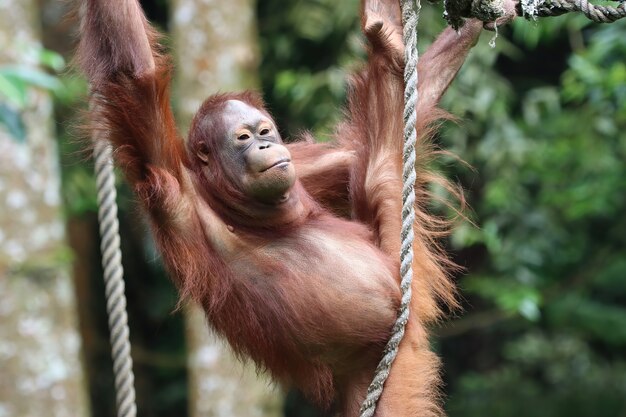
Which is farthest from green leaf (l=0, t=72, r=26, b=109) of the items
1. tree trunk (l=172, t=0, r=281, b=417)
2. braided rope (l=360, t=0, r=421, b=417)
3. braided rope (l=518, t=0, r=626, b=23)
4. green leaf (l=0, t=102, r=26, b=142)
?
tree trunk (l=172, t=0, r=281, b=417)

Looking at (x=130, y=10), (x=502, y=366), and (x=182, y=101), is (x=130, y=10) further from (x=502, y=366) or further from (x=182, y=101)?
(x=502, y=366)

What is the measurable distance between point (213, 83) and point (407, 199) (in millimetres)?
3231

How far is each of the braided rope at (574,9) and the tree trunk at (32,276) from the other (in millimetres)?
3118

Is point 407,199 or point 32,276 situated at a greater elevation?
point 407,199

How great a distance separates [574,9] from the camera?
305 centimetres

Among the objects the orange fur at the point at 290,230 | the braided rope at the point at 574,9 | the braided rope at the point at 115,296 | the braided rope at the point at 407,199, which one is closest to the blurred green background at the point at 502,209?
the braided rope at the point at 115,296

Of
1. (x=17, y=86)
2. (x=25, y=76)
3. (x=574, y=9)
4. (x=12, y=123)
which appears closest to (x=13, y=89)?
(x=17, y=86)

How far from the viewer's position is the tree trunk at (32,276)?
5.39 meters

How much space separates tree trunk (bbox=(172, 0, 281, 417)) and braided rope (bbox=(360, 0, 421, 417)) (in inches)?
115

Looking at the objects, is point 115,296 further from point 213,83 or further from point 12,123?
point 213,83

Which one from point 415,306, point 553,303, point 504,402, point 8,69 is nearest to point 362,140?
point 415,306

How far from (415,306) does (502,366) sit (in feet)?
22.5

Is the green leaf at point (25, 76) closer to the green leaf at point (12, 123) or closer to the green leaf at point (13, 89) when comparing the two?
the green leaf at point (13, 89)

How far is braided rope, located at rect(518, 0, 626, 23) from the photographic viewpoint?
3004mm
